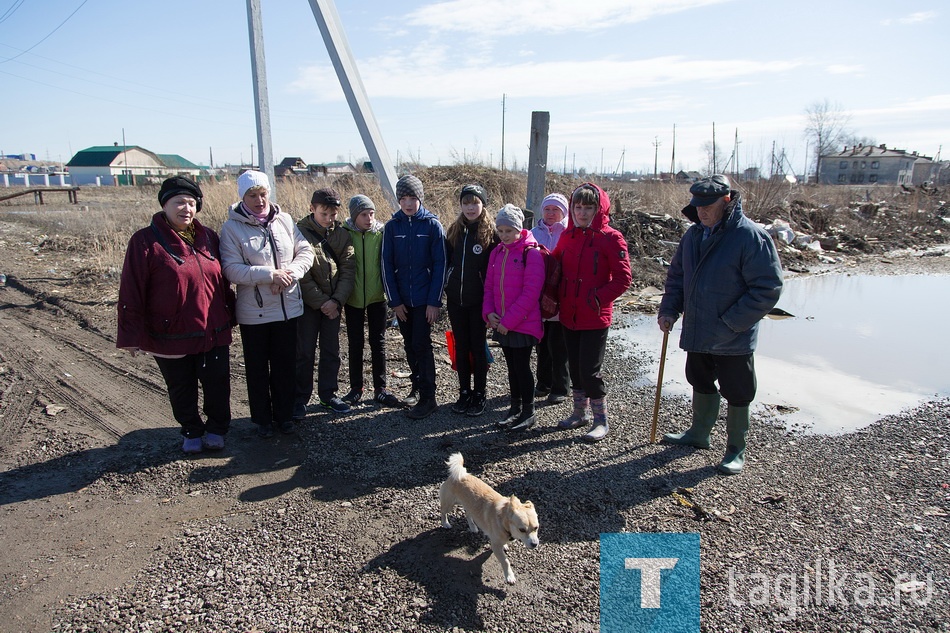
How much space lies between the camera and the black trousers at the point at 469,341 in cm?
484

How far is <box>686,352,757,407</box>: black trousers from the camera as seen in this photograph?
390 centimetres

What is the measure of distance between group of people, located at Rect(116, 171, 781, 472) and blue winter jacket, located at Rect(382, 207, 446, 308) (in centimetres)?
1

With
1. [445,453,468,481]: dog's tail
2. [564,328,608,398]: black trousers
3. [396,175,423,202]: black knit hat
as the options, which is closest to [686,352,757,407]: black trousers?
[564,328,608,398]: black trousers

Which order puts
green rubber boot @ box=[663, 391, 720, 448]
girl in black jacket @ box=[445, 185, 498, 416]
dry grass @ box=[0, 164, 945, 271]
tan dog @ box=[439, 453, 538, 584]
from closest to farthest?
tan dog @ box=[439, 453, 538, 584], green rubber boot @ box=[663, 391, 720, 448], girl in black jacket @ box=[445, 185, 498, 416], dry grass @ box=[0, 164, 945, 271]

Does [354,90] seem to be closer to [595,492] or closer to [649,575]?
[595,492]

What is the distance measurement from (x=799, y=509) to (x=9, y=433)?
599 centimetres

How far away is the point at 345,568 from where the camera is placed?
293cm

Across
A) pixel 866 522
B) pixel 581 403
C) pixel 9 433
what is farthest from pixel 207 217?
pixel 866 522

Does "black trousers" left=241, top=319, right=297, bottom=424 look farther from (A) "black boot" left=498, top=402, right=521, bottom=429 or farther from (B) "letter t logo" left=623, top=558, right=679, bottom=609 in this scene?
(B) "letter t logo" left=623, top=558, right=679, bottom=609

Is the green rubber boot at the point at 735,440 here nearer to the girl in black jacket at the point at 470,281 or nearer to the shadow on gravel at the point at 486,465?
the shadow on gravel at the point at 486,465

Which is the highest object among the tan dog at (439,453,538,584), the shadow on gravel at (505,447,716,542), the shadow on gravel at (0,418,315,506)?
the tan dog at (439,453,538,584)

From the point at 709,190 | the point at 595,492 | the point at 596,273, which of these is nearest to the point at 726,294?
the point at 709,190

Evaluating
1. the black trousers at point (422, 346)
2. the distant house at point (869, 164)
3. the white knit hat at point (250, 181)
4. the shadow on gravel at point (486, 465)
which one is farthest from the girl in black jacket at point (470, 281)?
the distant house at point (869, 164)

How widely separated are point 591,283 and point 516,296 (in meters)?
0.61
